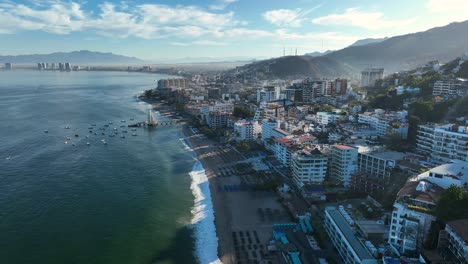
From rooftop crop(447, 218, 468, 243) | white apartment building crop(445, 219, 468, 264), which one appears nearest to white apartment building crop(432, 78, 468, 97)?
rooftop crop(447, 218, 468, 243)

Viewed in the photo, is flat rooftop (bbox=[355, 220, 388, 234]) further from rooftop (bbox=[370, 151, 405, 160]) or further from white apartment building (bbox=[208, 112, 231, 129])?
white apartment building (bbox=[208, 112, 231, 129])

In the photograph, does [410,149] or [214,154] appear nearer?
[410,149]

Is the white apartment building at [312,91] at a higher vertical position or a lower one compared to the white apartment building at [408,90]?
lower

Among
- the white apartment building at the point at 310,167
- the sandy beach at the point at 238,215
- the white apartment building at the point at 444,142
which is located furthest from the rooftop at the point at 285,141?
the white apartment building at the point at 444,142

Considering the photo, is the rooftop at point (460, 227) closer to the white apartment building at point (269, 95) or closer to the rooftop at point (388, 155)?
the rooftop at point (388, 155)

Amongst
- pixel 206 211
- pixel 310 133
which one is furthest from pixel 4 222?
pixel 310 133

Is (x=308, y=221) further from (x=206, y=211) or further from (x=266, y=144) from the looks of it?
(x=266, y=144)

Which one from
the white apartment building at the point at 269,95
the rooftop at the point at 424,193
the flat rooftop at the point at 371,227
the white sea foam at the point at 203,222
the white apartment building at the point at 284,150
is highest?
the white apartment building at the point at 269,95
